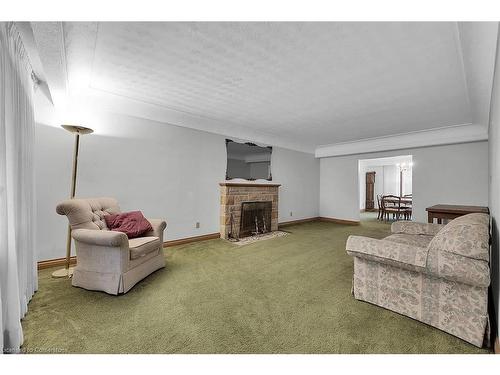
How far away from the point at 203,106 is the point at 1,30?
2272mm

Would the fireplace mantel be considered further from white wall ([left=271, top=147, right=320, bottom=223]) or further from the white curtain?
the white curtain

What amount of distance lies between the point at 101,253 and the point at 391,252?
2.62 meters

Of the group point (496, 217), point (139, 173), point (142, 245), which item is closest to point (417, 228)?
point (496, 217)

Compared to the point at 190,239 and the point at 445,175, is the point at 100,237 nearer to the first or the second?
the point at 190,239

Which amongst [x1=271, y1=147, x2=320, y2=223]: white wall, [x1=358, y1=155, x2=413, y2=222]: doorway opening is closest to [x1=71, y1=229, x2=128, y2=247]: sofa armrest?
[x1=271, y1=147, x2=320, y2=223]: white wall

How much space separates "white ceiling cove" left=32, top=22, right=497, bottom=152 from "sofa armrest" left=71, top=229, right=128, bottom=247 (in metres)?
1.62

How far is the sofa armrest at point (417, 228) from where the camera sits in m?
2.64

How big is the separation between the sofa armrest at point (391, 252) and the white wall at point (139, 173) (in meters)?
3.02

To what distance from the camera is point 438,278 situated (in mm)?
1534

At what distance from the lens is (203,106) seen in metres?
3.44

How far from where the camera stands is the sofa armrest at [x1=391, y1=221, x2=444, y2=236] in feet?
8.65

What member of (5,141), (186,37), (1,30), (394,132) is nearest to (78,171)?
(5,141)

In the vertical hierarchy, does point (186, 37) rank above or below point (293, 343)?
above
